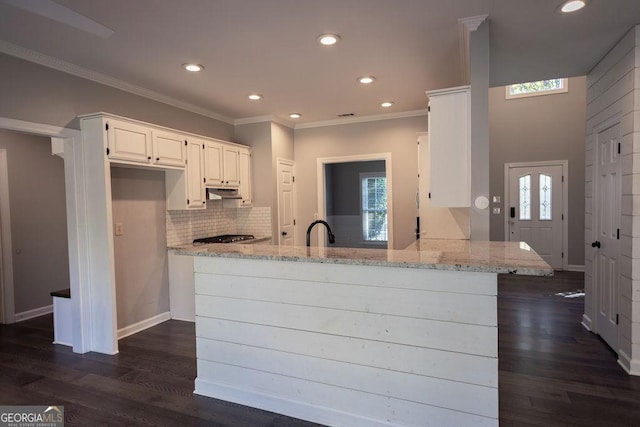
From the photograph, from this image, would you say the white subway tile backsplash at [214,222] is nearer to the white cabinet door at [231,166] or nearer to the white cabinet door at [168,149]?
the white cabinet door at [231,166]

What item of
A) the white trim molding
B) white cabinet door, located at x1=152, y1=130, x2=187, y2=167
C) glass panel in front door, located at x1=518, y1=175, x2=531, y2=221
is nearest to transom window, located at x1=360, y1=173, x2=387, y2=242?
glass panel in front door, located at x1=518, y1=175, x2=531, y2=221

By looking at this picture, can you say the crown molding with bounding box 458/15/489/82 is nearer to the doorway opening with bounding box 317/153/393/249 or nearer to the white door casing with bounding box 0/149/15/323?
the white door casing with bounding box 0/149/15/323

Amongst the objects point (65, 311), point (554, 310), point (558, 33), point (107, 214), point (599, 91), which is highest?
point (558, 33)

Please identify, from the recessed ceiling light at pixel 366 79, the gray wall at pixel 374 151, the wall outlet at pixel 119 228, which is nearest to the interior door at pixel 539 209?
the gray wall at pixel 374 151

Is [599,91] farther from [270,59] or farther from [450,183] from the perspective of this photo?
[270,59]

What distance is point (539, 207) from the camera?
6969mm

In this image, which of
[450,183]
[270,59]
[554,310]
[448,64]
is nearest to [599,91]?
[448,64]

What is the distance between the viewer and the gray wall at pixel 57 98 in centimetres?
295

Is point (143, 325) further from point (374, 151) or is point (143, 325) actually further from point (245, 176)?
point (374, 151)

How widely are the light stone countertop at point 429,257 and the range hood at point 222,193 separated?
2.18 m

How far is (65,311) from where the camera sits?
12.1ft

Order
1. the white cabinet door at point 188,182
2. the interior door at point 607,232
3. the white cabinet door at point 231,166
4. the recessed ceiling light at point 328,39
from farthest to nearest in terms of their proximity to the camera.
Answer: the white cabinet door at point 231,166, the white cabinet door at point 188,182, the interior door at point 607,232, the recessed ceiling light at point 328,39

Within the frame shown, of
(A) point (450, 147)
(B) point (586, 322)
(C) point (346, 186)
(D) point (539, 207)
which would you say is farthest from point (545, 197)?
(A) point (450, 147)

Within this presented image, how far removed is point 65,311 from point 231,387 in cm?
228
